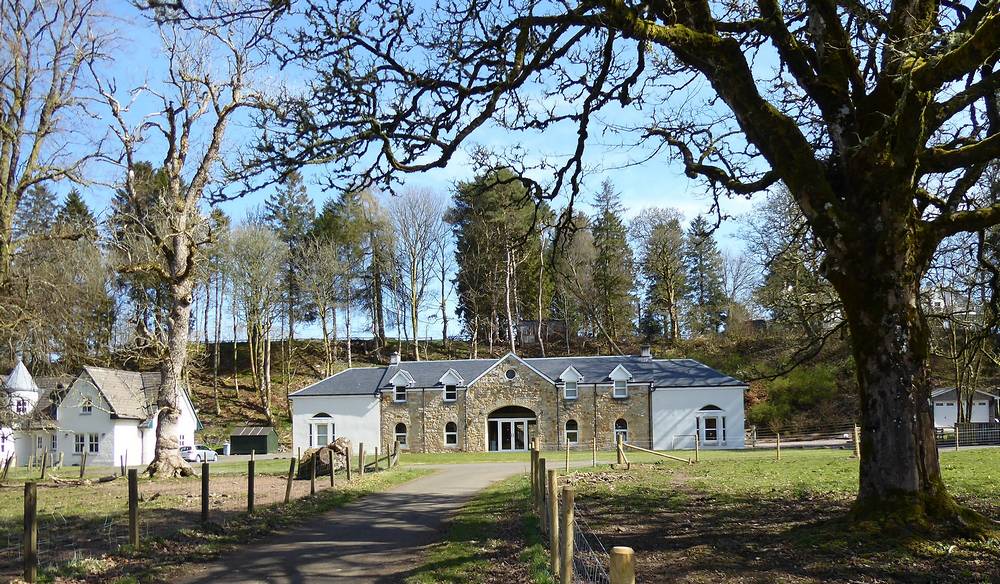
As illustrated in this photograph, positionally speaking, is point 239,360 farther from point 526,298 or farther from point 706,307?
point 706,307

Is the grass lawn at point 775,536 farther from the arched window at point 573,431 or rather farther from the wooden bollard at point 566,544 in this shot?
the arched window at point 573,431

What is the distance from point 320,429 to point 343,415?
1.76m

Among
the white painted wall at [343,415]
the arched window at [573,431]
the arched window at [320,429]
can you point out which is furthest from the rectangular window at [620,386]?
the arched window at [320,429]

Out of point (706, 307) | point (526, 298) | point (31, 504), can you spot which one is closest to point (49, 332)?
point (31, 504)

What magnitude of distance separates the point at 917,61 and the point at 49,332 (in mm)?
18278

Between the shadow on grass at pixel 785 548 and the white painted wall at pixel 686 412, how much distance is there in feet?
112

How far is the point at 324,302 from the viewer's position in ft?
191

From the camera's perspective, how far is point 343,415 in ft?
158

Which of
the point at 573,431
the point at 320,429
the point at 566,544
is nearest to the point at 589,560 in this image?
the point at 566,544

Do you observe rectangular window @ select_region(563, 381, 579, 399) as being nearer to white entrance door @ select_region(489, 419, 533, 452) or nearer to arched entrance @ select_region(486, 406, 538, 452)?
arched entrance @ select_region(486, 406, 538, 452)

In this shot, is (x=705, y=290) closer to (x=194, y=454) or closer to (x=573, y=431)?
(x=573, y=431)

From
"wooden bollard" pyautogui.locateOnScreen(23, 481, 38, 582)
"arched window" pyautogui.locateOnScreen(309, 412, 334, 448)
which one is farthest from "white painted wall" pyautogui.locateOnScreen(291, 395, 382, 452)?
"wooden bollard" pyautogui.locateOnScreen(23, 481, 38, 582)

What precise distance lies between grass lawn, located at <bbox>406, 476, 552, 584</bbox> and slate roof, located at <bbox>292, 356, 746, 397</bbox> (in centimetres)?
3260

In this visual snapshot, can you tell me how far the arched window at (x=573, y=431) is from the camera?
46675 millimetres
